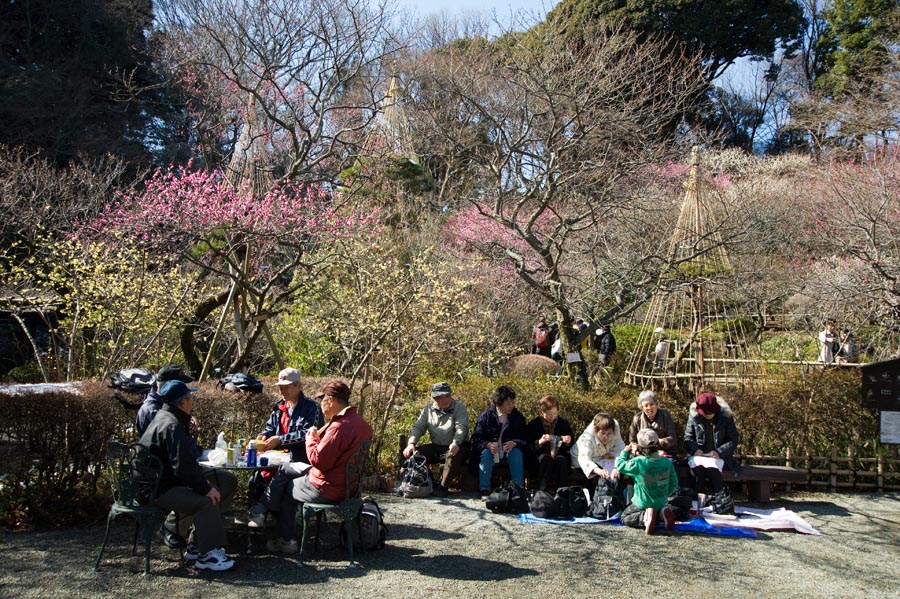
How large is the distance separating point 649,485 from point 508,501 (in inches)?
45.5

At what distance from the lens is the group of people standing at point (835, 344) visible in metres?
11.4

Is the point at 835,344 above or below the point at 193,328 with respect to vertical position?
above

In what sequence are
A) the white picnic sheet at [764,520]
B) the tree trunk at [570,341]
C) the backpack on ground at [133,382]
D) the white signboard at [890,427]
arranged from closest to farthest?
the backpack on ground at [133,382] → the white picnic sheet at [764,520] → the white signboard at [890,427] → the tree trunk at [570,341]

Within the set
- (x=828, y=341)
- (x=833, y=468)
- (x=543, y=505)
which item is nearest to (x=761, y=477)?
(x=833, y=468)

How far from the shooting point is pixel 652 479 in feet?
18.3

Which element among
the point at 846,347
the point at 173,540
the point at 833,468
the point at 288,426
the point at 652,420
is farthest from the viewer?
the point at 846,347

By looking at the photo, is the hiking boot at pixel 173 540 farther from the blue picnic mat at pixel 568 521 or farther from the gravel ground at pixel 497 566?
the blue picnic mat at pixel 568 521

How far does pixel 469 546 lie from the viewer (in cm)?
502

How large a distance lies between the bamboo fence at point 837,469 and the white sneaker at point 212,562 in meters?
5.07

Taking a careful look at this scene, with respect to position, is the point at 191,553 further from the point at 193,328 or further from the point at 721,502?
the point at 193,328

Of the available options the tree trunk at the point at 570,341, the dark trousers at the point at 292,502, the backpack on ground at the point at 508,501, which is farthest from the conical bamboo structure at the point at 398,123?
the dark trousers at the point at 292,502

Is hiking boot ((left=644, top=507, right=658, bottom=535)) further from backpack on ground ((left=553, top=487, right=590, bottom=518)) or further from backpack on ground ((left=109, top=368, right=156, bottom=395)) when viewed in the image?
backpack on ground ((left=109, top=368, right=156, bottom=395))

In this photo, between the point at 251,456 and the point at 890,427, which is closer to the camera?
the point at 251,456

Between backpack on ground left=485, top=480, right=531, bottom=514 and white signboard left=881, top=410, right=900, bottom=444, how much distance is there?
365 centimetres
